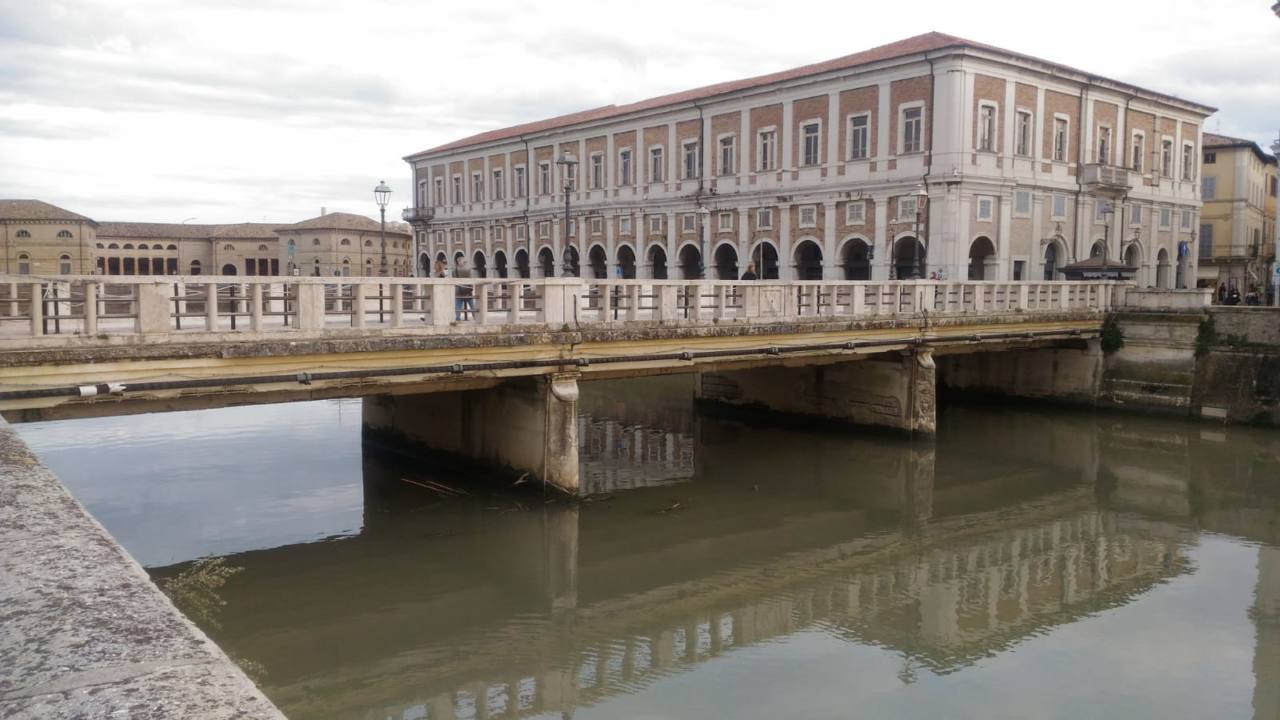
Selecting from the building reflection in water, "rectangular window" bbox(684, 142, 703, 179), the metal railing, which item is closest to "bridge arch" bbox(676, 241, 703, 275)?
"rectangular window" bbox(684, 142, 703, 179)

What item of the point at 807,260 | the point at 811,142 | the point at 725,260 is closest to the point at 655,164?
the point at 725,260

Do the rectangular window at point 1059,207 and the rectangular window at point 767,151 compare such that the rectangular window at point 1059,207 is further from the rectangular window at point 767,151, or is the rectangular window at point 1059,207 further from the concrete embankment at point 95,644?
the concrete embankment at point 95,644

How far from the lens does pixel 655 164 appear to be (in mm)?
46625

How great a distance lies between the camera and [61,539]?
454 cm

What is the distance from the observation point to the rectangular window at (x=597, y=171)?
4972 centimetres

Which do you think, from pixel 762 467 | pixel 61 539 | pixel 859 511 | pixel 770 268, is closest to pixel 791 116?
pixel 770 268

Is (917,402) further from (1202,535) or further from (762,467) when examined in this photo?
(1202,535)

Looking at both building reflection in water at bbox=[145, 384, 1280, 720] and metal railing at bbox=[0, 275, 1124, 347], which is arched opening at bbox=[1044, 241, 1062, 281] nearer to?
metal railing at bbox=[0, 275, 1124, 347]

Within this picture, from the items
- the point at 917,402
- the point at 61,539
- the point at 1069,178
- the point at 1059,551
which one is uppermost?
the point at 1069,178

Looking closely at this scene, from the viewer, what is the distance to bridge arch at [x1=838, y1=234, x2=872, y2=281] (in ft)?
128

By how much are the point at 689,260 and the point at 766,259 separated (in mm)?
4860

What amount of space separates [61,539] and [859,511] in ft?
49.8

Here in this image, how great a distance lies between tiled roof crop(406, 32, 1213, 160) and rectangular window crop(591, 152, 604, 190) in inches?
74.1

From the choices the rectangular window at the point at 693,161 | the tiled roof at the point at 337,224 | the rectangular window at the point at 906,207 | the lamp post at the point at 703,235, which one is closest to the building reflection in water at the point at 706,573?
the rectangular window at the point at 906,207
